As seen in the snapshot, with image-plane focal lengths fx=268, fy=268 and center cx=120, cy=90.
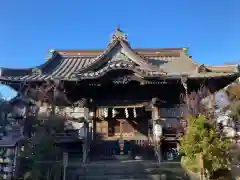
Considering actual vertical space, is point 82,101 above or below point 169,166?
above

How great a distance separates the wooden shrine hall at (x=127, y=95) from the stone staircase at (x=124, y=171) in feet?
6.86

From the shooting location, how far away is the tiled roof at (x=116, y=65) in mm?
14898

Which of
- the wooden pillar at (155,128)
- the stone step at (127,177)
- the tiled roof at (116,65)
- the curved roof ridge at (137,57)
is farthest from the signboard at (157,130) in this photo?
the curved roof ridge at (137,57)

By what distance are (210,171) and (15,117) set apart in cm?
901

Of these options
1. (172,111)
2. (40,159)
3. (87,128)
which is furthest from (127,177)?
(172,111)

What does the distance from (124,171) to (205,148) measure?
4.32m

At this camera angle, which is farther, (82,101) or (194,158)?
(82,101)

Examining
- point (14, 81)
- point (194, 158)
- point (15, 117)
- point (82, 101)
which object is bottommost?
point (194, 158)

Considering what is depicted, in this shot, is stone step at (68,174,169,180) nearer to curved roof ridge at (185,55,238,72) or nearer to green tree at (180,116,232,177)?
green tree at (180,116,232,177)

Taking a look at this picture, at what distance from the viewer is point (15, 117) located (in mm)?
12750

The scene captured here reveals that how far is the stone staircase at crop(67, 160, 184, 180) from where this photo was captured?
1113 cm

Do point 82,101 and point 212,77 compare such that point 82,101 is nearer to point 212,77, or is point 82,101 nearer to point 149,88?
point 149,88

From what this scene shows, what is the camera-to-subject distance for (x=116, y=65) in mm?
14602

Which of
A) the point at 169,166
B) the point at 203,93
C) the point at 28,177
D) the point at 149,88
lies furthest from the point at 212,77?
the point at 28,177
